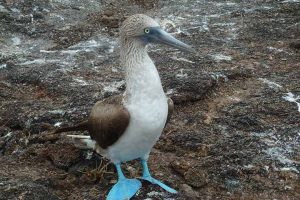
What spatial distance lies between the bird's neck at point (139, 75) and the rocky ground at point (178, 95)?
33.1 inches

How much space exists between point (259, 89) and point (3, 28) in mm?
3939

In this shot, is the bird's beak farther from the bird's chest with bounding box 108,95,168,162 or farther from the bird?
the bird's chest with bounding box 108,95,168,162

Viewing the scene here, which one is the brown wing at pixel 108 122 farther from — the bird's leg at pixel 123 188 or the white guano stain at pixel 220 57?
the white guano stain at pixel 220 57

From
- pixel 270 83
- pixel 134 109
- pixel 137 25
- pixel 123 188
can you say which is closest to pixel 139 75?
pixel 134 109

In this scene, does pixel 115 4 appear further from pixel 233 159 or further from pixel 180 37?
pixel 233 159

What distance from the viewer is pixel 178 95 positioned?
5.24 meters

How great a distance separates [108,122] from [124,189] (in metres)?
0.56

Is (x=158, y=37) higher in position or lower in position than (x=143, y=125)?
higher

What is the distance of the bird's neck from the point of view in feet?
11.3

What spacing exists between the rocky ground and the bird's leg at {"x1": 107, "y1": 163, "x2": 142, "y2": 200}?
9 cm

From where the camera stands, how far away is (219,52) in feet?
21.3

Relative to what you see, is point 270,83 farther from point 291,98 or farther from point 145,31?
point 145,31

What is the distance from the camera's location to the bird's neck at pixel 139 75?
3.45 m

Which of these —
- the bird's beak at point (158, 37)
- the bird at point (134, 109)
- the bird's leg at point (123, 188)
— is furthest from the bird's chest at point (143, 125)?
the bird's beak at point (158, 37)
